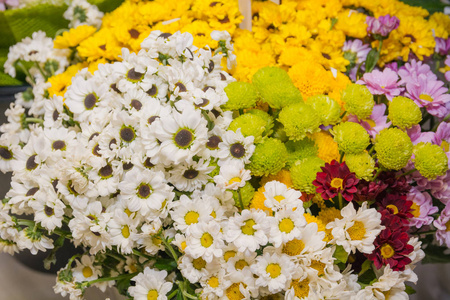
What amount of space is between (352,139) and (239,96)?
191 millimetres

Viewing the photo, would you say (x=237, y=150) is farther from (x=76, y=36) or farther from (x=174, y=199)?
(x=76, y=36)

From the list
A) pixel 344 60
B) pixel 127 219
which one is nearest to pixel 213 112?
pixel 127 219

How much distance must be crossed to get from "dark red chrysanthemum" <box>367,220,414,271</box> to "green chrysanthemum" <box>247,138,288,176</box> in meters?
0.18

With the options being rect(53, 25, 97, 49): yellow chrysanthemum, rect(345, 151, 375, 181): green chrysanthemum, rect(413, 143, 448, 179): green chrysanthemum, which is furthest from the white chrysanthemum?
rect(53, 25, 97, 49): yellow chrysanthemum

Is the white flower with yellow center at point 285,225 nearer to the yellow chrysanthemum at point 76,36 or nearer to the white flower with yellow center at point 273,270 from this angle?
the white flower with yellow center at point 273,270

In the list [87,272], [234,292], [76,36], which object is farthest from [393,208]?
[76,36]

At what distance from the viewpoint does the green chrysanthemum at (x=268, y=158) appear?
26.7 inches

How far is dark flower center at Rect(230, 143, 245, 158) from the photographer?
2.22ft

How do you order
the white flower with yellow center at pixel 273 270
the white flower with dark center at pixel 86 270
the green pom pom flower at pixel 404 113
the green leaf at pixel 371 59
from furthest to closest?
the green leaf at pixel 371 59, the white flower with dark center at pixel 86 270, the green pom pom flower at pixel 404 113, the white flower with yellow center at pixel 273 270

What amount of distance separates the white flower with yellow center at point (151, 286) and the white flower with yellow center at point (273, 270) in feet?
0.52

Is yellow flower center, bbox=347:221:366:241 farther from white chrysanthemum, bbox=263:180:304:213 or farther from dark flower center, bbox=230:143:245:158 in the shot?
dark flower center, bbox=230:143:245:158

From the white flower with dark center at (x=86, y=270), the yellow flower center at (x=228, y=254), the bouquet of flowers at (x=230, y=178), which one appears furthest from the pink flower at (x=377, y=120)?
the white flower with dark center at (x=86, y=270)

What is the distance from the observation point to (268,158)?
68 centimetres

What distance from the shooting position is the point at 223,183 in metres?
0.62
